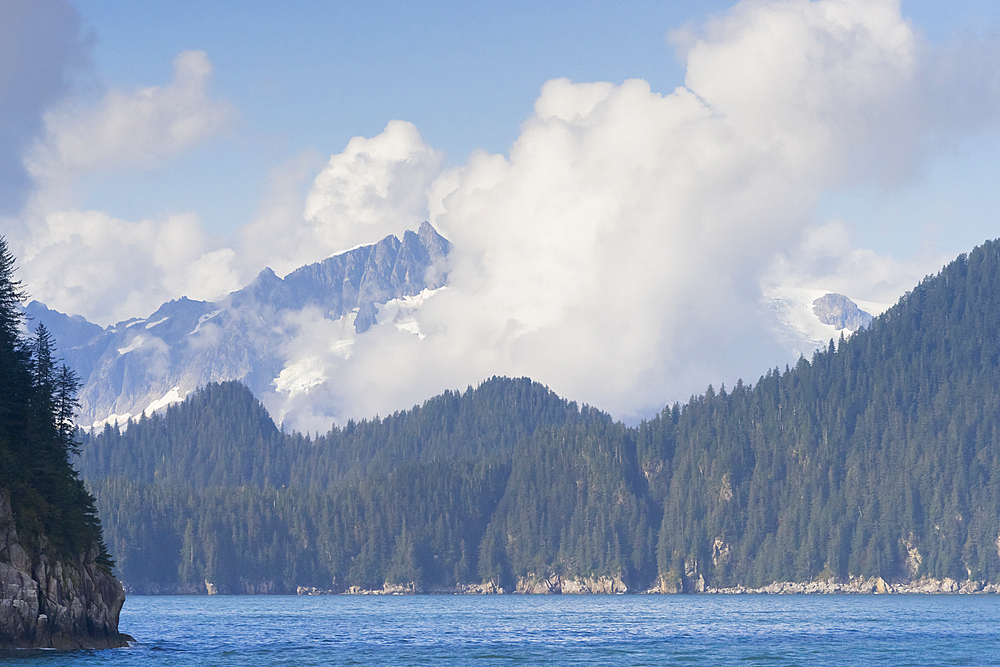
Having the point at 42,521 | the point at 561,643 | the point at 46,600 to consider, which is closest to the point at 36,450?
the point at 42,521

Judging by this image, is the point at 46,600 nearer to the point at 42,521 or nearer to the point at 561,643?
the point at 42,521

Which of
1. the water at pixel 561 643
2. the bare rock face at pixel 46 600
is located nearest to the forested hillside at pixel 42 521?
the bare rock face at pixel 46 600

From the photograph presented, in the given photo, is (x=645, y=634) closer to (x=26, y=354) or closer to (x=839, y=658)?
(x=839, y=658)

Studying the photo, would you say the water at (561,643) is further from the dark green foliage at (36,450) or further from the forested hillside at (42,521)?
the dark green foliage at (36,450)

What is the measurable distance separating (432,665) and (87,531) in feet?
111

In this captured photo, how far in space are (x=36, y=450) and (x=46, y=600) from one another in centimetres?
1551

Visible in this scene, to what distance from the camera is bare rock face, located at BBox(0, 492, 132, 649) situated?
359 feet

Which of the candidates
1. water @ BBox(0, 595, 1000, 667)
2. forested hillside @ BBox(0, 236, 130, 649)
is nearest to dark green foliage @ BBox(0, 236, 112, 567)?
forested hillside @ BBox(0, 236, 130, 649)

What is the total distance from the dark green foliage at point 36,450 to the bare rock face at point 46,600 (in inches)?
63.2

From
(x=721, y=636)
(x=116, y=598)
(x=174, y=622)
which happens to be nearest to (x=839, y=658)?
(x=721, y=636)

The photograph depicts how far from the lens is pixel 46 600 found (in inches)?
4483

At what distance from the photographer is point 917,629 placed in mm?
169125

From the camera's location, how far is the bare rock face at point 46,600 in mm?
109375

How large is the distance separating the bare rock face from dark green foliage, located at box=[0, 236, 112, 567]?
5.27 feet
